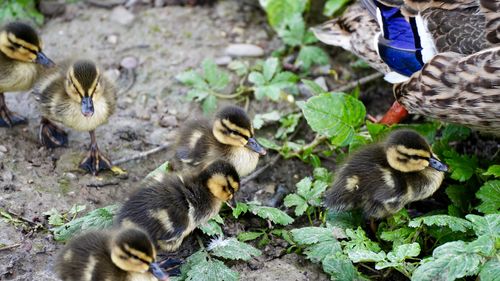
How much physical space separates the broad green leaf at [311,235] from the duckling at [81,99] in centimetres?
116

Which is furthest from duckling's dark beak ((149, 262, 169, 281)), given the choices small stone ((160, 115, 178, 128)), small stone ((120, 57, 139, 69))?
small stone ((120, 57, 139, 69))

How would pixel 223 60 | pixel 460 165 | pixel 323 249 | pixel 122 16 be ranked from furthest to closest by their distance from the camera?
pixel 122 16 → pixel 223 60 → pixel 460 165 → pixel 323 249

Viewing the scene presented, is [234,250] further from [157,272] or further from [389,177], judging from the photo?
[389,177]

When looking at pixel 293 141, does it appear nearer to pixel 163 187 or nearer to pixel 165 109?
pixel 165 109

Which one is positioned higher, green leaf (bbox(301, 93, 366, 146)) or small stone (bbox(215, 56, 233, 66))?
green leaf (bbox(301, 93, 366, 146))

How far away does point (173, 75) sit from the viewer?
5230 mm

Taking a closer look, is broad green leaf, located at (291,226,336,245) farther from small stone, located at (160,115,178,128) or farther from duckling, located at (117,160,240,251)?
small stone, located at (160,115,178,128)

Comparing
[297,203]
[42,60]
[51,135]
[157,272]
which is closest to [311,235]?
[297,203]

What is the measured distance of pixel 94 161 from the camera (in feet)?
14.4

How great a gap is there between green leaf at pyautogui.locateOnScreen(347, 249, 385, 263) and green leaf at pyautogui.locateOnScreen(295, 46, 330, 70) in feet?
6.14

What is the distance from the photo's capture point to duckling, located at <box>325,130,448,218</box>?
3822mm

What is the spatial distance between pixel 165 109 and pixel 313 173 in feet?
3.33

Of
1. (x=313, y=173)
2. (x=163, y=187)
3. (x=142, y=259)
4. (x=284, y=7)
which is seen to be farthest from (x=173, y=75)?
(x=142, y=259)

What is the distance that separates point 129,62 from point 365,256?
2.33 meters
